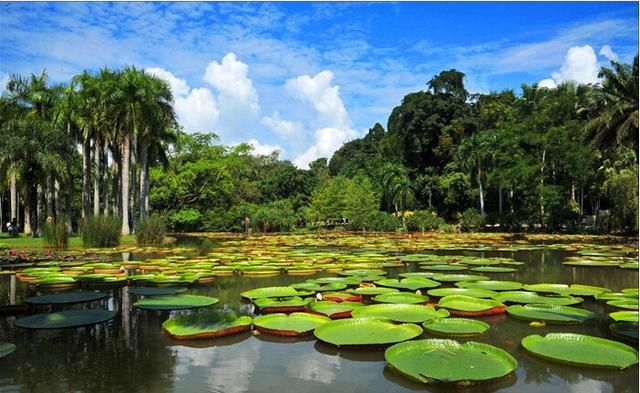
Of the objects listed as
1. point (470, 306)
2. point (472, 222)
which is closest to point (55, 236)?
point (470, 306)

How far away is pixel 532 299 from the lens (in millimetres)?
7605

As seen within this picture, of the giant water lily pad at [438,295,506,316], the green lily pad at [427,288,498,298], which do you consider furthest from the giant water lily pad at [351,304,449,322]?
the green lily pad at [427,288,498,298]

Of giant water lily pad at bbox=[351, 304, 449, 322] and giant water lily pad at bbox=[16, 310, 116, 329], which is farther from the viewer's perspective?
giant water lily pad at bbox=[351, 304, 449, 322]

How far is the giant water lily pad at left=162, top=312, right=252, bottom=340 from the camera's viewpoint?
18.5 ft

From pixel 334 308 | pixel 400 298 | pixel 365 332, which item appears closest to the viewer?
pixel 365 332

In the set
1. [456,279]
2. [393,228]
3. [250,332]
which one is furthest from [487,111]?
[250,332]

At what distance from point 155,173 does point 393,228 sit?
78.0 ft

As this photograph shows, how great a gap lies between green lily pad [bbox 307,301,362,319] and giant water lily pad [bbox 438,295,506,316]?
1.38 m

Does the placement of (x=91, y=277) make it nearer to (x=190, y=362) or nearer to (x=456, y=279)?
(x=190, y=362)

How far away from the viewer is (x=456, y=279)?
982 cm

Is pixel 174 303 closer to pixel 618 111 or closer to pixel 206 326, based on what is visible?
pixel 206 326

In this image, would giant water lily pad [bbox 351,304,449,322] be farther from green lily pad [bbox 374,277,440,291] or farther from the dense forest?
the dense forest

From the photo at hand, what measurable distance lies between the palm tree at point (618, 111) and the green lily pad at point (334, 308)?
934 inches

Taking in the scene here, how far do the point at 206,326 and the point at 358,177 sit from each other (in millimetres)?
55788
